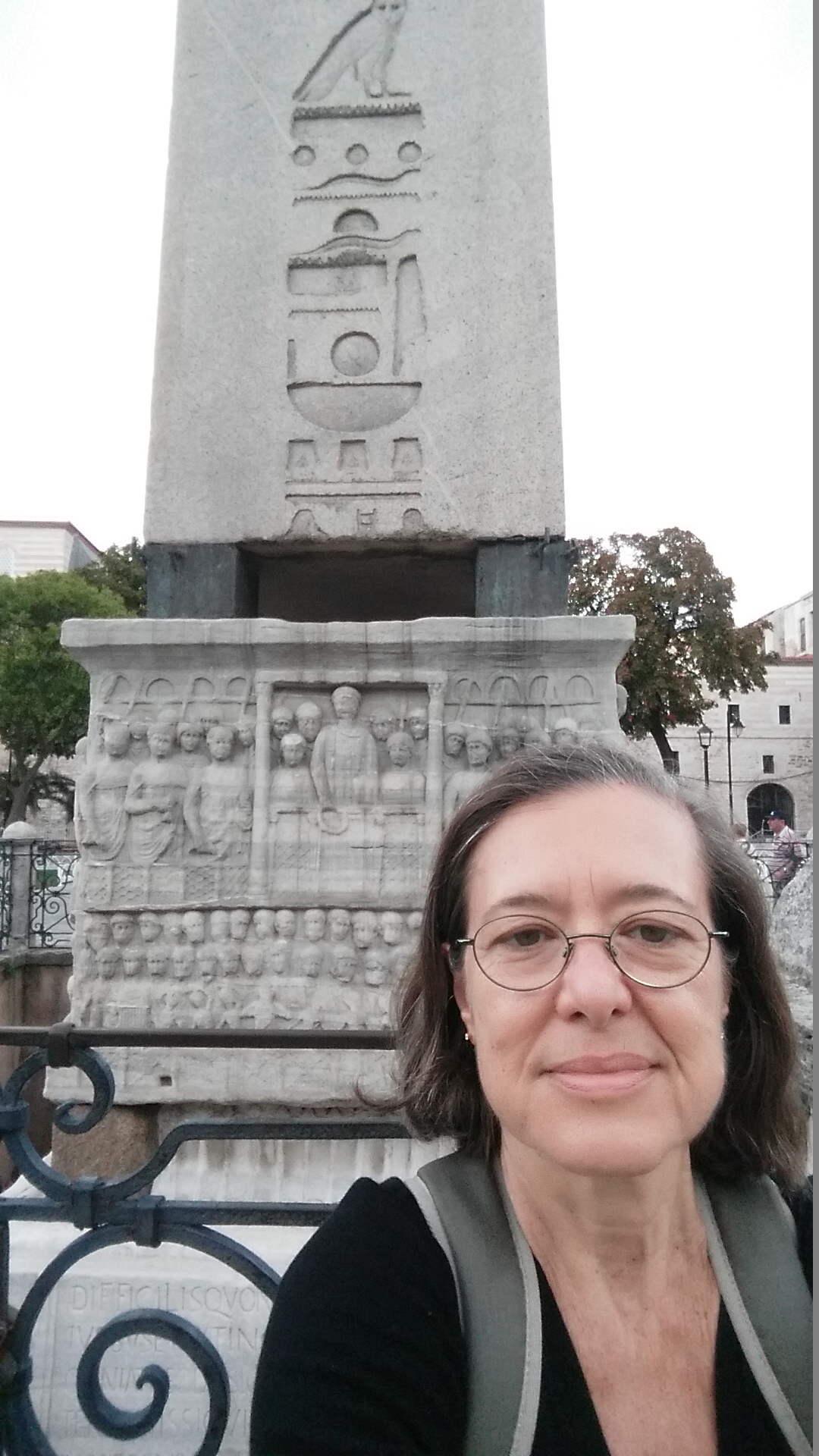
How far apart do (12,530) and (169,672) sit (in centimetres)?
220

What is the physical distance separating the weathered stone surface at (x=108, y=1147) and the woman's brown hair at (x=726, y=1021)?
294 centimetres

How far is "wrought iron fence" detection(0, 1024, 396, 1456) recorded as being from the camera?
62.9 inches

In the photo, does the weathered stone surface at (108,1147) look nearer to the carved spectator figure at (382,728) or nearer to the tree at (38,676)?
the carved spectator figure at (382,728)

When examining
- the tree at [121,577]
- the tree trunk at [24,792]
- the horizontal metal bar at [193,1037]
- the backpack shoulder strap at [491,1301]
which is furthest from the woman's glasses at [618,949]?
the tree at [121,577]

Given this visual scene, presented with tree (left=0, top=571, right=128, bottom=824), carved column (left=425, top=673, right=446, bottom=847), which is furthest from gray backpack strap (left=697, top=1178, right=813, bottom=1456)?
tree (left=0, top=571, right=128, bottom=824)

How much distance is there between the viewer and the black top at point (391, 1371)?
0.88 metres

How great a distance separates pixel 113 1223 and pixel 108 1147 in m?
2.30

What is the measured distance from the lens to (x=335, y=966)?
3.80 m

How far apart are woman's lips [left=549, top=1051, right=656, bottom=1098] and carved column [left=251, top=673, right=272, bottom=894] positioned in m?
3.03

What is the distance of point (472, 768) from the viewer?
12.8 feet

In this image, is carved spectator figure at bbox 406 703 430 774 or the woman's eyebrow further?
carved spectator figure at bbox 406 703 430 774

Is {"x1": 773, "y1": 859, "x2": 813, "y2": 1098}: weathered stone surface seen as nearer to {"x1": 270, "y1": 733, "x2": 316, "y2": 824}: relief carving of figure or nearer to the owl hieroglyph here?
{"x1": 270, "y1": 733, "x2": 316, "y2": 824}: relief carving of figure

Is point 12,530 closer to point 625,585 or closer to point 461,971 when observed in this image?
point 461,971

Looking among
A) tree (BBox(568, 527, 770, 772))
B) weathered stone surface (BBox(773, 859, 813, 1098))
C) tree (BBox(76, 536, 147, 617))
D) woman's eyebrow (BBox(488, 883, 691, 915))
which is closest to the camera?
woman's eyebrow (BBox(488, 883, 691, 915))
